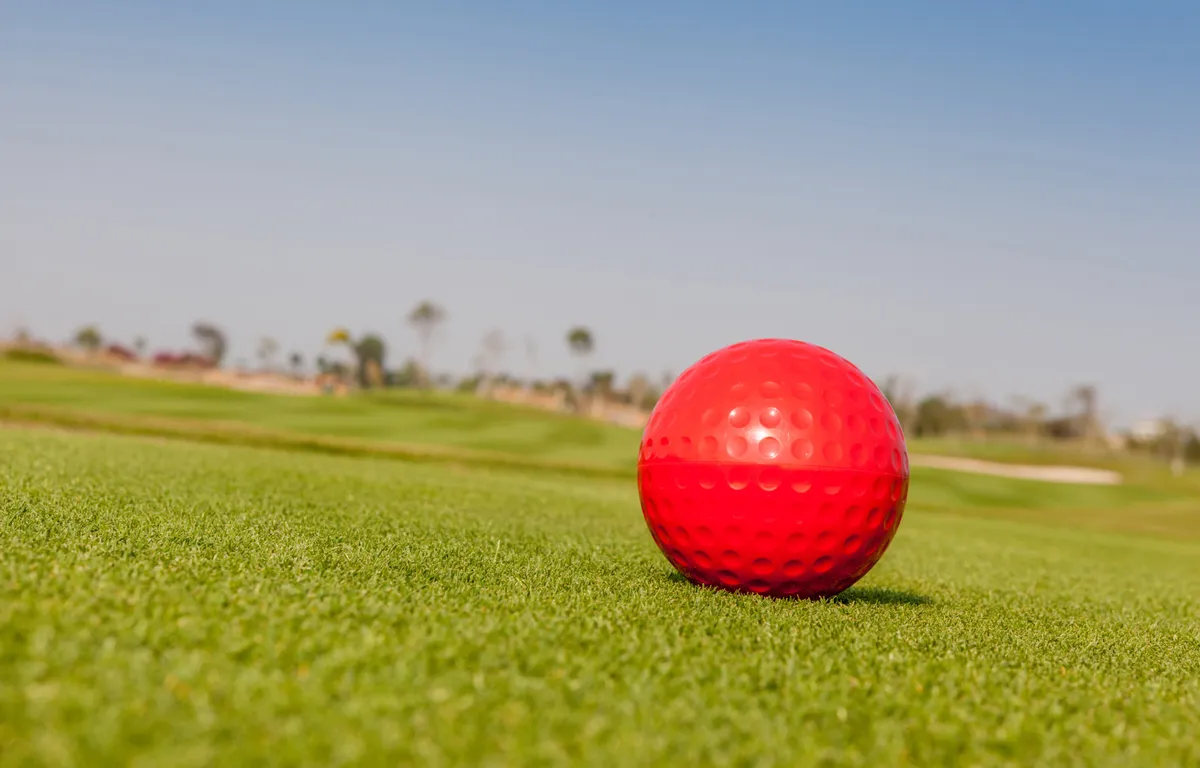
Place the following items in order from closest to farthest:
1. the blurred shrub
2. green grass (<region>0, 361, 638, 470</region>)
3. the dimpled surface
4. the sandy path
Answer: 1. the dimpled surface
2. green grass (<region>0, 361, 638, 470</region>)
3. the sandy path
4. the blurred shrub

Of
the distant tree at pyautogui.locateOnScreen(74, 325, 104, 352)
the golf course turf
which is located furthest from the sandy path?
the distant tree at pyautogui.locateOnScreen(74, 325, 104, 352)

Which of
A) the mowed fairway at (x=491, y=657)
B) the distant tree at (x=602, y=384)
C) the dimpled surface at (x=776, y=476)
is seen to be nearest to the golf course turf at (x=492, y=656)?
the mowed fairway at (x=491, y=657)

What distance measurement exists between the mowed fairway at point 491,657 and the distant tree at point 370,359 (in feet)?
499

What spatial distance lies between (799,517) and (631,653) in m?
2.40

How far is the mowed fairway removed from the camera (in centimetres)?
313

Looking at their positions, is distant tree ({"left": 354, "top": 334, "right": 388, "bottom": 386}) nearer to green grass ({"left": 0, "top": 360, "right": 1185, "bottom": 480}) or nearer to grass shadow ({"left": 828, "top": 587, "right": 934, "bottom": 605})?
green grass ({"left": 0, "top": 360, "right": 1185, "bottom": 480})

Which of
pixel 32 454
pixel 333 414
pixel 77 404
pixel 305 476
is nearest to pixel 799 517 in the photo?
pixel 305 476

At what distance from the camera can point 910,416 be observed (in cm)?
12206

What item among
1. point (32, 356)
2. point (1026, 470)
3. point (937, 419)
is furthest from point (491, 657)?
point (937, 419)

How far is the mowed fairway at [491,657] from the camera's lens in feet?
10.3

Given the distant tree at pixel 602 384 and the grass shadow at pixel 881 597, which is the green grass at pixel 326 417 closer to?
the grass shadow at pixel 881 597

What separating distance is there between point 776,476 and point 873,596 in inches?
80.0

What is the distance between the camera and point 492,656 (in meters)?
4.06

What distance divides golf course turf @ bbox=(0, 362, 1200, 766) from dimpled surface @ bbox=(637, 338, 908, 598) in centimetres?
30
